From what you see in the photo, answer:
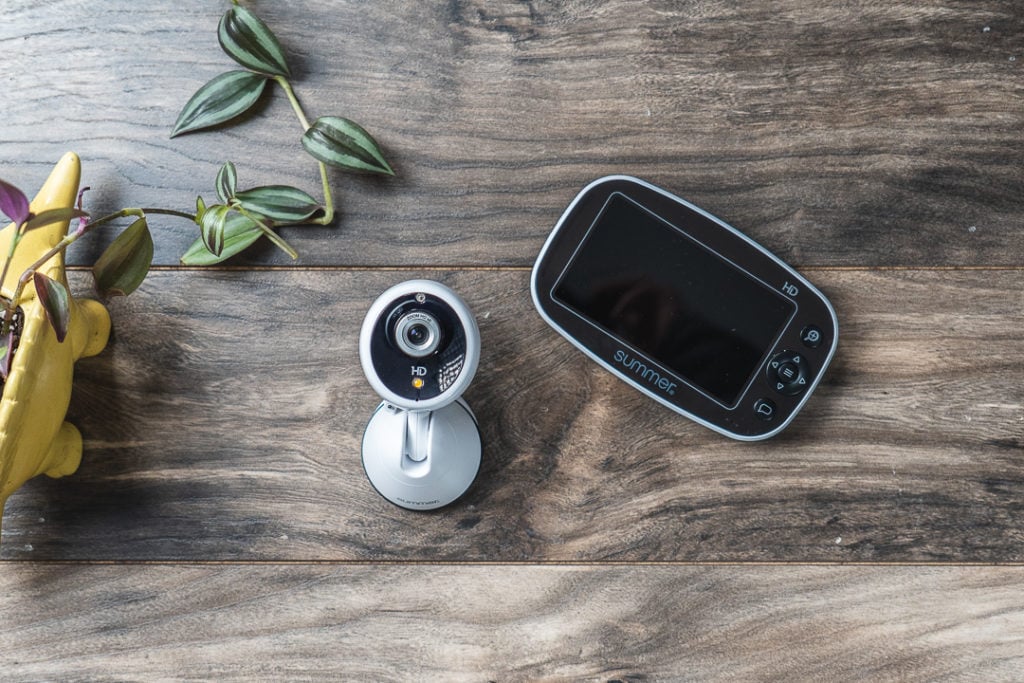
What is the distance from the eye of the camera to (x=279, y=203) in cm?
66

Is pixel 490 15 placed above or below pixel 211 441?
above

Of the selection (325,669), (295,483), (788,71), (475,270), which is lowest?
(325,669)

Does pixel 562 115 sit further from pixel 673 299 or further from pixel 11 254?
pixel 11 254

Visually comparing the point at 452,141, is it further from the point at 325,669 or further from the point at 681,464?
the point at 325,669

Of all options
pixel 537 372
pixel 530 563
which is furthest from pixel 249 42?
pixel 530 563

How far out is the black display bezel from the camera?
66cm

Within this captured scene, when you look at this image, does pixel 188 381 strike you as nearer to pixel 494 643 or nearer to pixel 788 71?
pixel 494 643

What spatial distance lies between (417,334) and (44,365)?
278 mm

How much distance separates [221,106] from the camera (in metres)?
0.67

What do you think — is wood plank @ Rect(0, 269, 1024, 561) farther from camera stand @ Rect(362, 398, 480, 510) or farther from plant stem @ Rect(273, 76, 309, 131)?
plant stem @ Rect(273, 76, 309, 131)

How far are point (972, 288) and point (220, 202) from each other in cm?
65

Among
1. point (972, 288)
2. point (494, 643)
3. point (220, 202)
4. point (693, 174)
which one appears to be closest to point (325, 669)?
point (494, 643)

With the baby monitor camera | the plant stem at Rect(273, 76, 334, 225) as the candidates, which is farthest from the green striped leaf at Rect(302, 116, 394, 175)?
the baby monitor camera

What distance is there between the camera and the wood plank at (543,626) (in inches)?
26.8
